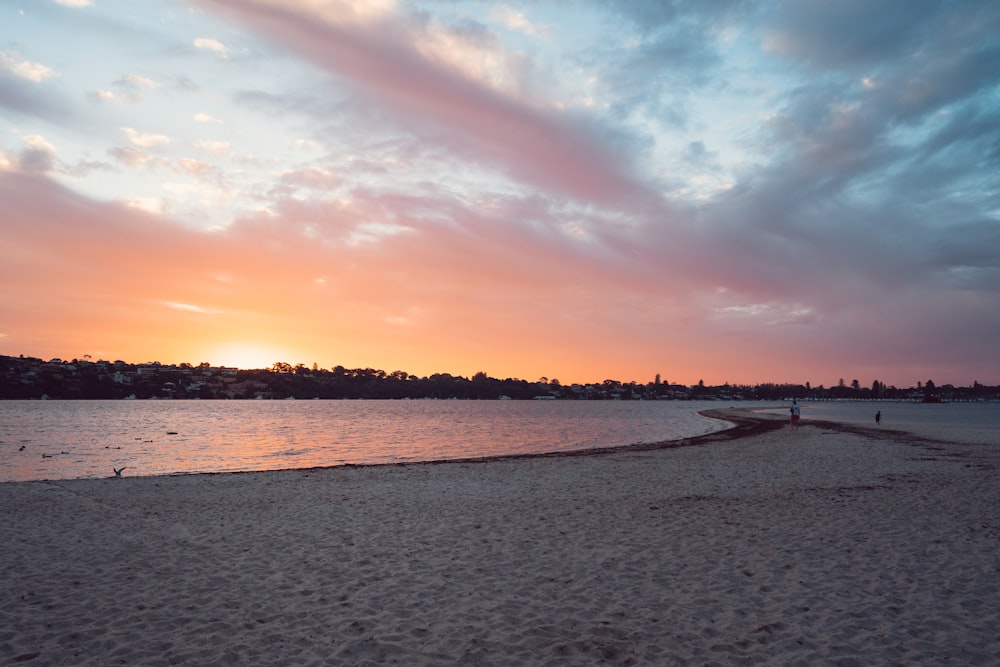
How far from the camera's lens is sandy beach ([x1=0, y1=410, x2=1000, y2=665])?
7.64 m

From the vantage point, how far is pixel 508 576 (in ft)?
35.3

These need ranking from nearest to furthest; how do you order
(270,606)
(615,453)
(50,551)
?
(270,606), (50,551), (615,453)

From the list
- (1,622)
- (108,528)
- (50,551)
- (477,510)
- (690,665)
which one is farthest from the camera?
(477,510)

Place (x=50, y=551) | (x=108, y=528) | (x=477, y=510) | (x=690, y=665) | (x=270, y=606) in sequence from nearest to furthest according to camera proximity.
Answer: (x=690, y=665)
(x=270, y=606)
(x=50, y=551)
(x=108, y=528)
(x=477, y=510)

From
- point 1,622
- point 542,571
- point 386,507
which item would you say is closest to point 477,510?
point 386,507

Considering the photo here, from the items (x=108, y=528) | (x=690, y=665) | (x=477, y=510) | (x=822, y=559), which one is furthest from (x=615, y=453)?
(x=690, y=665)

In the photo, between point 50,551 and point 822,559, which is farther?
point 50,551

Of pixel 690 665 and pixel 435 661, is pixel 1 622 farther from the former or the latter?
pixel 690 665

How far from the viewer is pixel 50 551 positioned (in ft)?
41.8

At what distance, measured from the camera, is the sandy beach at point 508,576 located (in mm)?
7645

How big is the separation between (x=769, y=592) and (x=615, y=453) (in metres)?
27.3

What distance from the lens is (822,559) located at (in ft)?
37.8

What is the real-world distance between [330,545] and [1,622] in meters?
5.91

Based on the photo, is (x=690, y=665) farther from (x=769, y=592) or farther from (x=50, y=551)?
(x=50, y=551)
